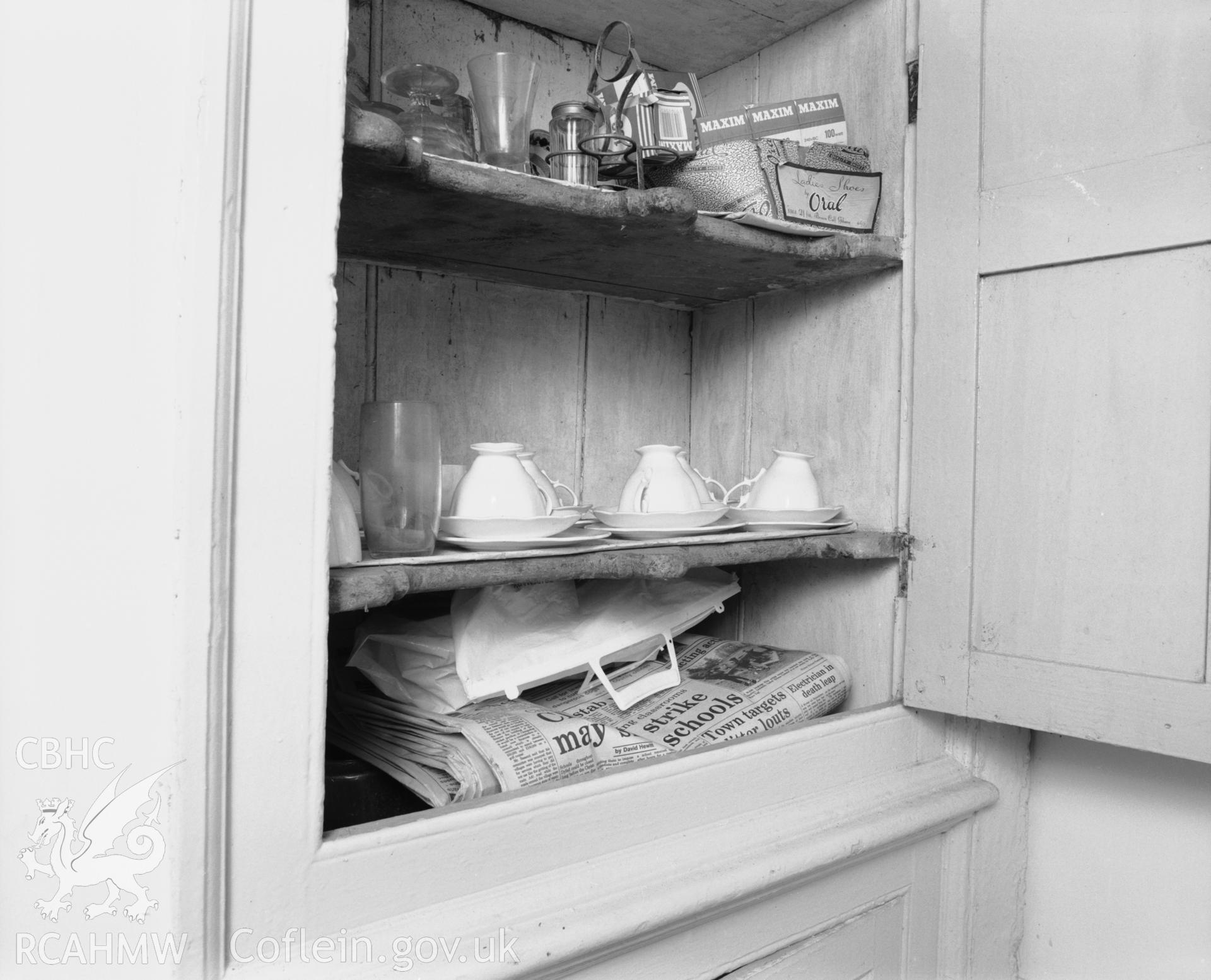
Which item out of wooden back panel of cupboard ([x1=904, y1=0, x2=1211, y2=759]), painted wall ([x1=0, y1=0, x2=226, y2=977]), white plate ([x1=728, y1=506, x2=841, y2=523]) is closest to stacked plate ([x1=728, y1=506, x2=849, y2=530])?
white plate ([x1=728, y1=506, x2=841, y2=523])

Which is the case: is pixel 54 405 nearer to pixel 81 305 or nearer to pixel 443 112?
pixel 81 305

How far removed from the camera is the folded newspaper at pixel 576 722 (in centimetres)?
85

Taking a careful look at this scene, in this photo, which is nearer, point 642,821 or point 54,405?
point 54,405

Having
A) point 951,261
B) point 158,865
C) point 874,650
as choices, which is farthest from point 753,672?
point 158,865

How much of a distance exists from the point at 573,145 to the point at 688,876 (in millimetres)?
732

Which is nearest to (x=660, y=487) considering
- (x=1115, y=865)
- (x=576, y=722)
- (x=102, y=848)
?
(x=576, y=722)

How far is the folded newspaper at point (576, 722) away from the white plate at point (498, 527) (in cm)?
18

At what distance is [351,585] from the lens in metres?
0.70

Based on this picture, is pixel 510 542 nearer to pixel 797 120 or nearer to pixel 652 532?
pixel 652 532

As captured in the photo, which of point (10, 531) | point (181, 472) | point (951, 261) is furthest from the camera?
point (951, 261)

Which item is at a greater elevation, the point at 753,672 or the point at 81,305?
the point at 81,305

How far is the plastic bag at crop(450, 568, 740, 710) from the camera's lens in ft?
3.14

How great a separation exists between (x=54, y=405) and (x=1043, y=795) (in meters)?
1.20

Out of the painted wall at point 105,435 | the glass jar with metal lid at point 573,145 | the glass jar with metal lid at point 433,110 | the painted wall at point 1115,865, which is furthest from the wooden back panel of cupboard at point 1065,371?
the painted wall at point 105,435
